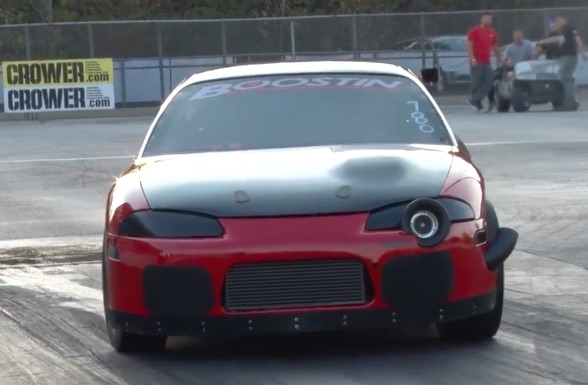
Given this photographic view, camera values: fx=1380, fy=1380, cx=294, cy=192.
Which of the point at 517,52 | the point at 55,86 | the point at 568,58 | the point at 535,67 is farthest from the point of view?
the point at 55,86

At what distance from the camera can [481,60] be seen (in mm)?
26250

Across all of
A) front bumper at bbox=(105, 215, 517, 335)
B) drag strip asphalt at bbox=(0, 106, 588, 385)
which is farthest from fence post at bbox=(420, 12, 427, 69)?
front bumper at bbox=(105, 215, 517, 335)

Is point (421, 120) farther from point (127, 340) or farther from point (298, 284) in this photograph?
point (127, 340)

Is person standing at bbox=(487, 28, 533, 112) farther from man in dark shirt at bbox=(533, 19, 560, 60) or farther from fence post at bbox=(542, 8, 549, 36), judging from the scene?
fence post at bbox=(542, 8, 549, 36)

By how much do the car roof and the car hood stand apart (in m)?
0.92

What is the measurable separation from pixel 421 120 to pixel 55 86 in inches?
883

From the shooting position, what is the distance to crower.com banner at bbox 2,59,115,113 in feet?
93.4

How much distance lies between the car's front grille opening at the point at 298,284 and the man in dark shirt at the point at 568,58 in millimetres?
21315

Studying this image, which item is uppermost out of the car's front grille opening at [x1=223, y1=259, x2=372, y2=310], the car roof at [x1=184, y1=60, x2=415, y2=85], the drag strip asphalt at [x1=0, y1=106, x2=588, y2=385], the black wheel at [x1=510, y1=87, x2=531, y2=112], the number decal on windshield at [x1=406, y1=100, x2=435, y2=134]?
the car roof at [x1=184, y1=60, x2=415, y2=85]

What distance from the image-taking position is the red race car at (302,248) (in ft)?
18.9

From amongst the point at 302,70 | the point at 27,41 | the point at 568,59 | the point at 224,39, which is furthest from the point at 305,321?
the point at 224,39

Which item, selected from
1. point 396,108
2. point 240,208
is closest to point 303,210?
point 240,208

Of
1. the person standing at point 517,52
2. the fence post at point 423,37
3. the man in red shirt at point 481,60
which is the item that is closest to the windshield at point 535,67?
the man in red shirt at point 481,60

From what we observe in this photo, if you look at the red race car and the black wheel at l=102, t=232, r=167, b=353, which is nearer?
the red race car
